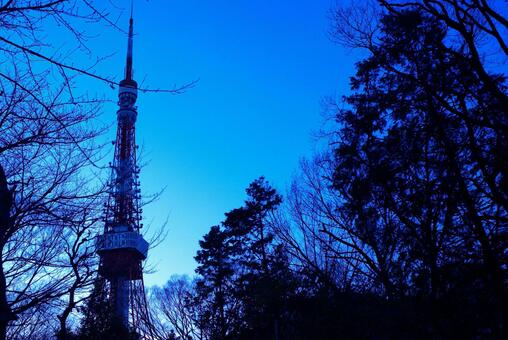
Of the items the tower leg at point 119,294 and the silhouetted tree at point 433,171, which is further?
the tower leg at point 119,294

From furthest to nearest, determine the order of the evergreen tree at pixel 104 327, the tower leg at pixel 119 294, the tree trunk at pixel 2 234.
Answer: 1. the tower leg at pixel 119 294
2. the evergreen tree at pixel 104 327
3. the tree trunk at pixel 2 234

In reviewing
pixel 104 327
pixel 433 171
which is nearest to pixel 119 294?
pixel 104 327

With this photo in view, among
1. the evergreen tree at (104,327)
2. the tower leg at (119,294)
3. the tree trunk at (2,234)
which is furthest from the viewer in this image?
the tower leg at (119,294)

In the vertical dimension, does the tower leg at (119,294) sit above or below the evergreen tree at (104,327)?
above

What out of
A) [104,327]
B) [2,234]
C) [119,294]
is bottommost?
[2,234]

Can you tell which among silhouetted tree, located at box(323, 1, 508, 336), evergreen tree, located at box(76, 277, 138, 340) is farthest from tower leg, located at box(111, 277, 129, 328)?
silhouetted tree, located at box(323, 1, 508, 336)

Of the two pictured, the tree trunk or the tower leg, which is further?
the tower leg

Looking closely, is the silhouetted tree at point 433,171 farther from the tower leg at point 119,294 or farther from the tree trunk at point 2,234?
the tower leg at point 119,294

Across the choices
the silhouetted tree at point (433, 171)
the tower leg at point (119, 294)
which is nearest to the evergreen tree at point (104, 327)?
Result: the tower leg at point (119, 294)

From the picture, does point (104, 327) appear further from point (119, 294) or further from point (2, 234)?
point (2, 234)

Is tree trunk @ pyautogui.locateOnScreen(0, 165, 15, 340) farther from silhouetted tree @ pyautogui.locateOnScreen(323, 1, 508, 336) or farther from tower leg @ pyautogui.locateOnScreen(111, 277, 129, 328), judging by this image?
tower leg @ pyautogui.locateOnScreen(111, 277, 129, 328)

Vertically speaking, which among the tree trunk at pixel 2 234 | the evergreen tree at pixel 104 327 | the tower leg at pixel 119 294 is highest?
the tower leg at pixel 119 294

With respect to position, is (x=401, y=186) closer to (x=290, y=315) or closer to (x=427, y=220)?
(x=427, y=220)

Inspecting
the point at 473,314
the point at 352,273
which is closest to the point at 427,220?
the point at 473,314
